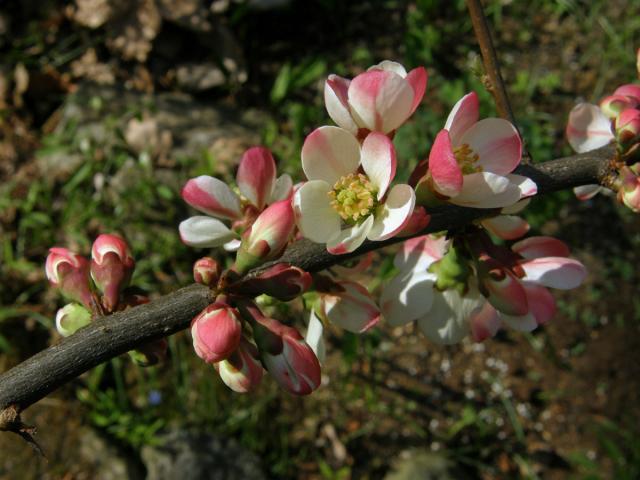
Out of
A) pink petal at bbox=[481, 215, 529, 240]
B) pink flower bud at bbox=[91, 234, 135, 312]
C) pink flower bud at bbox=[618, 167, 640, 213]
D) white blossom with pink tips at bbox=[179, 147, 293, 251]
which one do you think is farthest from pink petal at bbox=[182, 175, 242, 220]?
pink flower bud at bbox=[618, 167, 640, 213]

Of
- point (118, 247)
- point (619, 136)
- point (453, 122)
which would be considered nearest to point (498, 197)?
point (453, 122)

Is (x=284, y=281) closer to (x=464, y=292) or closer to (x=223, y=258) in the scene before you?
(x=464, y=292)

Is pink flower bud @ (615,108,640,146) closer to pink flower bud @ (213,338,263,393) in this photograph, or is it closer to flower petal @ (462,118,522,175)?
flower petal @ (462,118,522,175)

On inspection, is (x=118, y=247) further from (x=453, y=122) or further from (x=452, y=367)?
(x=452, y=367)

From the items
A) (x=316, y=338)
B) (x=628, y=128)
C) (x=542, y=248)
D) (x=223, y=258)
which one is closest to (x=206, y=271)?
(x=316, y=338)

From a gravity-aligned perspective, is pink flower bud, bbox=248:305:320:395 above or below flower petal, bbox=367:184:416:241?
below

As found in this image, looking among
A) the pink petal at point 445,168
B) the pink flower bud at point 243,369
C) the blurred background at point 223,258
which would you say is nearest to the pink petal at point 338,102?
the pink petal at point 445,168

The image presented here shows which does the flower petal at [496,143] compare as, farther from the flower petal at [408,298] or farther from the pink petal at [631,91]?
the pink petal at [631,91]
